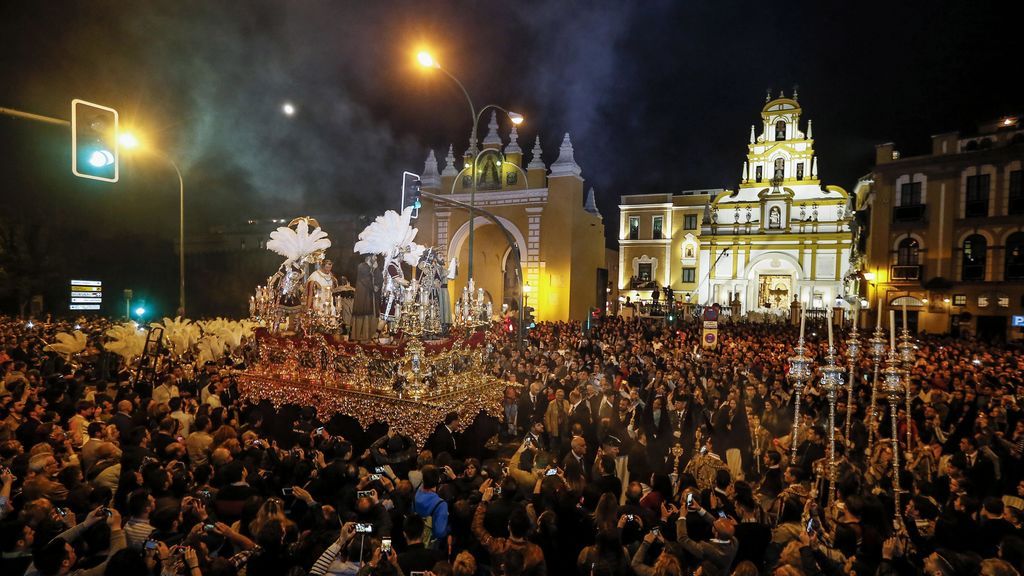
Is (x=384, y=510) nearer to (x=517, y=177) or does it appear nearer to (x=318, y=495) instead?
(x=318, y=495)

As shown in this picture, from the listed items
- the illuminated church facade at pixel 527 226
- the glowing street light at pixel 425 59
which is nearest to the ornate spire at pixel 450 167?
the illuminated church facade at pixel 527 226

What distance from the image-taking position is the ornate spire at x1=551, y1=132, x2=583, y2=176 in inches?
1144

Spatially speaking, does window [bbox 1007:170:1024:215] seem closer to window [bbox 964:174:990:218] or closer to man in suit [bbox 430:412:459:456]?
window [bbox 964:174:990:218]

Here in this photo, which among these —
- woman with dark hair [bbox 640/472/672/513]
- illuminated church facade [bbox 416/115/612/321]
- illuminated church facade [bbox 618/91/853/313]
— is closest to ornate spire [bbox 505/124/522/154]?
illuminated church facade [bbox 416/115/612/321]

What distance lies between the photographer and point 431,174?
33.0 meters

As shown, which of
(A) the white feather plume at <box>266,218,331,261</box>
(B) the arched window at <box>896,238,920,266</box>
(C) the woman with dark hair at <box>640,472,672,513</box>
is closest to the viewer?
(C) the woman with dark hair at <box>640,472,672,513</box>

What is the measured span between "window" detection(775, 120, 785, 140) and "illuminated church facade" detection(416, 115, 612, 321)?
22055mm

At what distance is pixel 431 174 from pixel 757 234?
26955 mm

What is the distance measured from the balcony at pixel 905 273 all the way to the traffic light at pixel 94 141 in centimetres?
3446

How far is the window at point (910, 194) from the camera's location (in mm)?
30297

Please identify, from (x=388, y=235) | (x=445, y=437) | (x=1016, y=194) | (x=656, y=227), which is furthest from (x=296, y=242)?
(x=656, y=227)

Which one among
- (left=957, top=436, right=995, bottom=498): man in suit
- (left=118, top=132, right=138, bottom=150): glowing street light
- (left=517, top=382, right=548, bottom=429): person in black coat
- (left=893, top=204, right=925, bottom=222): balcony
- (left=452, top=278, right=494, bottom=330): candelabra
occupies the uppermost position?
(left=893, top=204, right=925, bottom=222): balcony

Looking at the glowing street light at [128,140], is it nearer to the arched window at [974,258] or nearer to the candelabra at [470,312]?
the candelabra at [470,312]

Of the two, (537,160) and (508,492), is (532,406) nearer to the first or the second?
(508,492)
